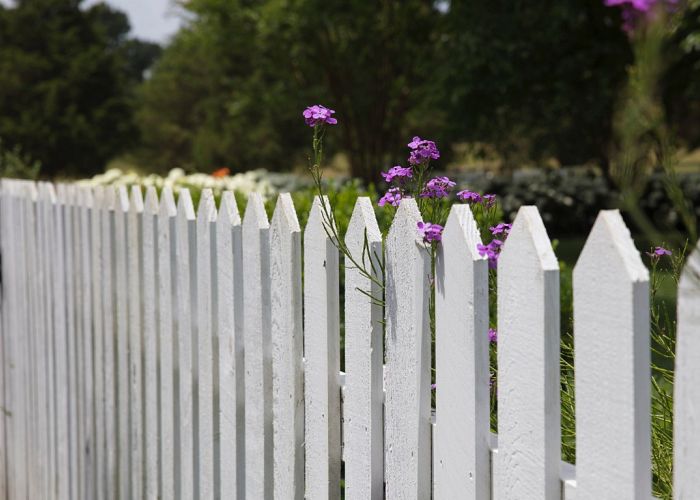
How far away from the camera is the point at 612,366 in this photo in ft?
3.70

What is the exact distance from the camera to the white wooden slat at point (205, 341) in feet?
7.79

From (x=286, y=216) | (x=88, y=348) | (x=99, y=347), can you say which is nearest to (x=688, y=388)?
(x=286, y=216)

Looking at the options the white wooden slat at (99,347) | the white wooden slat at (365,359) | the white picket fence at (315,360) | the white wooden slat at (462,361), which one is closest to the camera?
the white picket fence at (315,360)

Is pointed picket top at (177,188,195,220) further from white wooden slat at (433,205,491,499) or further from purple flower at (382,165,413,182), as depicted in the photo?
white wooden slat at (433,205,491,499)

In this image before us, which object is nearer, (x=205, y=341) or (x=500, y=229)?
(x=500, y=229)

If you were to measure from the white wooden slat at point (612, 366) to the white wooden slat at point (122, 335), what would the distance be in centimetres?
212

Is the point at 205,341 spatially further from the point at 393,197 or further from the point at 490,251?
the point at 490,251

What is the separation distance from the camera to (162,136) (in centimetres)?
4872

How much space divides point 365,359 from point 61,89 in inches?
1693

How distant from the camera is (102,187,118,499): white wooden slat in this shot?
3.13 metres

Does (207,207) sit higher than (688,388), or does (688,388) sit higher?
(207,207)

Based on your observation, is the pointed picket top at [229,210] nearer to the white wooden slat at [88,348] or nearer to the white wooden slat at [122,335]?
the white wooden slat at [122,335]

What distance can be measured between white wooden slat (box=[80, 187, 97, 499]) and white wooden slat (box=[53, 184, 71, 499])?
0.20m

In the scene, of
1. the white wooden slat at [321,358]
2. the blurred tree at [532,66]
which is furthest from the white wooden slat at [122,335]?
the blurred tree at [532,66]
